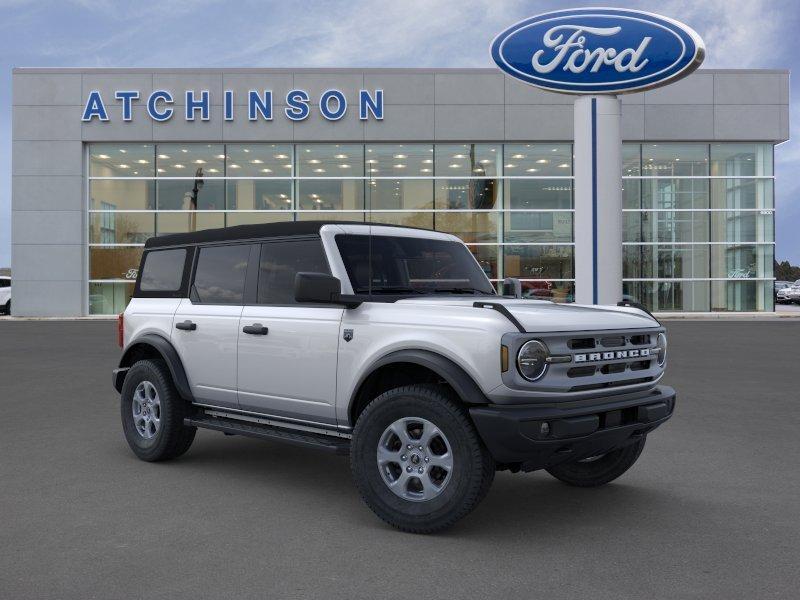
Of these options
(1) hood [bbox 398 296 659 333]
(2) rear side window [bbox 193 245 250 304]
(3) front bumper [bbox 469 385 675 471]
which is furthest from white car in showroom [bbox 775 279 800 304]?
(3) front bumper [bbox 469 385 675 471]

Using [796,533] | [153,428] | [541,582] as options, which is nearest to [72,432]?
[153,428]

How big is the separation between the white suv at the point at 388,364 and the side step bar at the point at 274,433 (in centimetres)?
2

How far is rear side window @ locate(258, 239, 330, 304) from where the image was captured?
568cm

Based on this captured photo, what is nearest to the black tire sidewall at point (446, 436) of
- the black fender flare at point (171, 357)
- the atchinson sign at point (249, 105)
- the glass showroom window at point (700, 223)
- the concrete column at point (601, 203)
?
the black fender flare at point (171, 357)

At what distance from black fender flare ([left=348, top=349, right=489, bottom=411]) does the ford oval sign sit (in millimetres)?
14457

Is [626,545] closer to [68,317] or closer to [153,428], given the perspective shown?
[153,428]

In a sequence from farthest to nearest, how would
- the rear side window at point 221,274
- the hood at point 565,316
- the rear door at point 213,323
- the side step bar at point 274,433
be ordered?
1. the rear side window at point 221,274
2. the rear door at point 213,323
3. the side step bar at point 274,433
4. the hood at point 565,316

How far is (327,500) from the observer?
17.9 feet

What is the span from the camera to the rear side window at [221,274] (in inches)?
244

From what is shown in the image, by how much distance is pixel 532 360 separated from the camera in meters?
4.48

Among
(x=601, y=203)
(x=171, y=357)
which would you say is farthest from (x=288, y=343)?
(x=601, y=203)

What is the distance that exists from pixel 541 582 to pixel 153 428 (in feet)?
12.6

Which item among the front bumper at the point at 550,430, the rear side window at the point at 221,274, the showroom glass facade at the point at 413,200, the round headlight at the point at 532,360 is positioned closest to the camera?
the front bumper at the point at 550,430

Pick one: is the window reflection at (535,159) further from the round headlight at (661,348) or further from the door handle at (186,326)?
the round headlight at (661,348)
